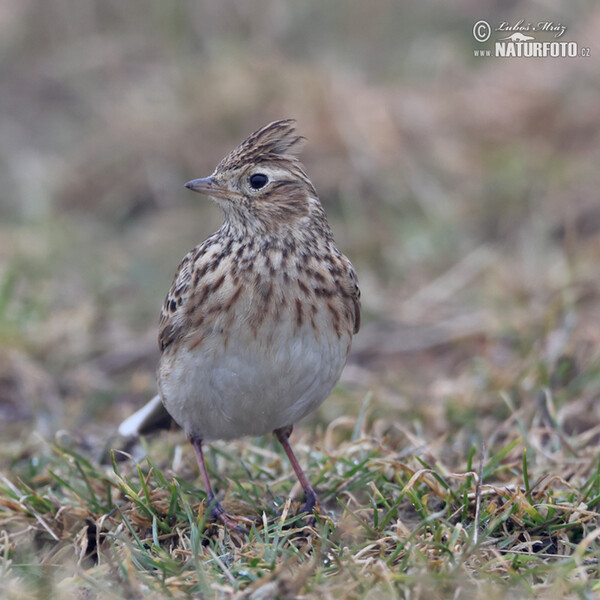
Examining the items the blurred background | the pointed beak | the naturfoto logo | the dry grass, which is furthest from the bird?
the naturfoto logo

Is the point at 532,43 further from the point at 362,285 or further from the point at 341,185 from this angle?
the point at 362,285

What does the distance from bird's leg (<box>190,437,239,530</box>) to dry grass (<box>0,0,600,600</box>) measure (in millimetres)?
86

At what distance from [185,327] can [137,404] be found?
2.34 meters

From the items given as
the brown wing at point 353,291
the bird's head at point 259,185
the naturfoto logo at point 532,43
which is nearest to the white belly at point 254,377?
the brown wing at point 353,291

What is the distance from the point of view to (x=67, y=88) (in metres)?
13.6

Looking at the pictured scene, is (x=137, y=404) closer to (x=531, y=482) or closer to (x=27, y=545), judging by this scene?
(x=27, y=545)

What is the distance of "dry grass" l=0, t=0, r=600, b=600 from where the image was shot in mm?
4438

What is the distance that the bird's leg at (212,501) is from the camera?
4723 millimetres

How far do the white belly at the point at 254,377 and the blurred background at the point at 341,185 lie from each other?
136cm

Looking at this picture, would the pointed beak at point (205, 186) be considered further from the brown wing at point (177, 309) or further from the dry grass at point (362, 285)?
the dry grass at point (362, 285)

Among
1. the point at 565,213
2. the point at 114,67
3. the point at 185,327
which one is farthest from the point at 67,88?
the point at 185,327

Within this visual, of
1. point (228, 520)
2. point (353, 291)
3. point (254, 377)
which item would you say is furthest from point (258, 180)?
point (228, 520)

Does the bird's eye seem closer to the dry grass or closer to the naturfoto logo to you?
the dry grass

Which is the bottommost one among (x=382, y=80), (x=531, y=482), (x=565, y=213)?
(x=531, y=482)
